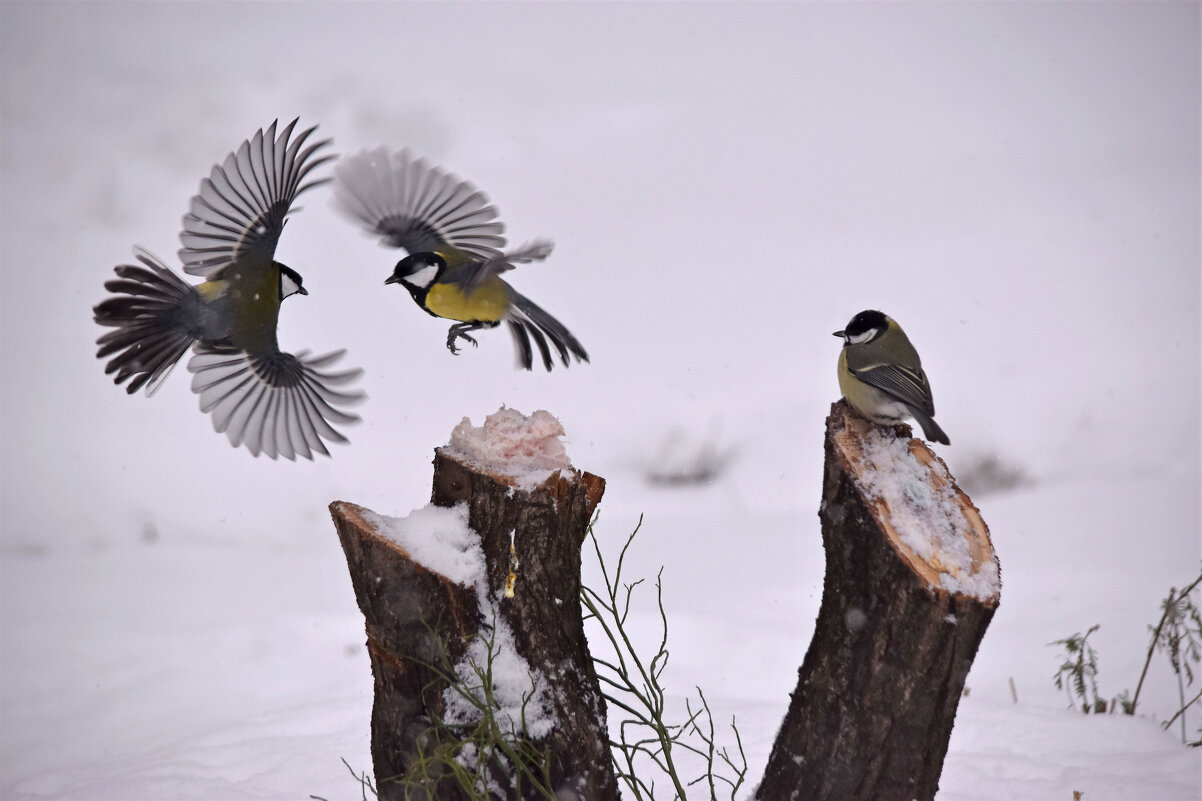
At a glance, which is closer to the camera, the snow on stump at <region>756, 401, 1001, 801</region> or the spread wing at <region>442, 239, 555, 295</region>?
the snow on stump at <region>756, 401, 1001, 801</region>

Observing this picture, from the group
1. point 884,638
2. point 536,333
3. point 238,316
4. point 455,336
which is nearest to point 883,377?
point 884,638

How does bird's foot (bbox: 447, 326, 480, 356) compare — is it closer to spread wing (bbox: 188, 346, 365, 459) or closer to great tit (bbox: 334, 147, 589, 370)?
great tit (bbox: 334, 147, 589, 370)

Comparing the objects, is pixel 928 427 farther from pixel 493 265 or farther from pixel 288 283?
pixel 288 283

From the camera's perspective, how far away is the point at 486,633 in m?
1.89

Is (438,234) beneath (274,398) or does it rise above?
above

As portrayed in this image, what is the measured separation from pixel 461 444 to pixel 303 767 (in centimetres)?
131

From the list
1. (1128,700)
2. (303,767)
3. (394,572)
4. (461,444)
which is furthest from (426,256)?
(1128,700)

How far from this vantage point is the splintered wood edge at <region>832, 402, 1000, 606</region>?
1.74m

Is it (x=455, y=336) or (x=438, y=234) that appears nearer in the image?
(x=455, y=336)

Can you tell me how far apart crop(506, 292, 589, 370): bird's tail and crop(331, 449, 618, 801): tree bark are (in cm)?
61

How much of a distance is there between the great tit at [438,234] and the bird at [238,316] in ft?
1.02

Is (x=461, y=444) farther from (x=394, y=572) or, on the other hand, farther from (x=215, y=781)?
(x=215, y=781)

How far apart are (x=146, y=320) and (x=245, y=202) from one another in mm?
411

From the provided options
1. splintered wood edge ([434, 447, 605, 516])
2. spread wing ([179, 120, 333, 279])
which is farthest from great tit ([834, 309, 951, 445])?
spread wing ([179, 120, 333, 279])
